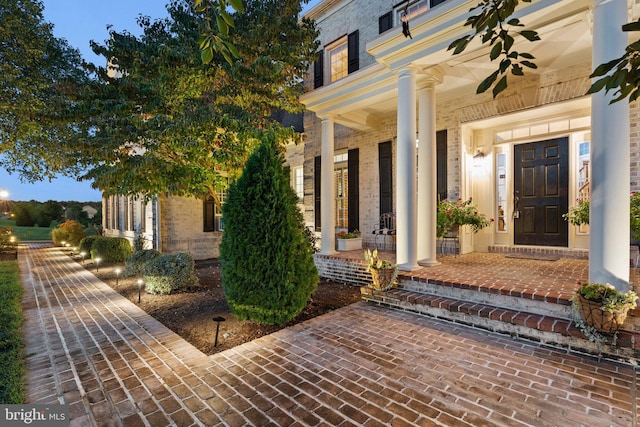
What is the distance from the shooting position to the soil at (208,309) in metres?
3.41

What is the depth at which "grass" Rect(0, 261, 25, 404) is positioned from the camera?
7.49 ft

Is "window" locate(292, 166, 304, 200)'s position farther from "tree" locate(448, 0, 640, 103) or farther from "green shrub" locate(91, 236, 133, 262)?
"tree" locate(448, 0, 640, 103)

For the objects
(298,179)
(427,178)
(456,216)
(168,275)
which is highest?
(298,179)

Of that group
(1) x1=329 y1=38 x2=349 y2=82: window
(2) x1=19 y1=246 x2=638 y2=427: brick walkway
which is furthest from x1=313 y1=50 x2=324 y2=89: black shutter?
(2) x1=19 y1=246 x2=638 y2=427: brick walkway

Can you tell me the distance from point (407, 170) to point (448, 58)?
1.70 meters

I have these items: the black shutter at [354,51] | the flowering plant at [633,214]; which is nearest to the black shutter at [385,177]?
the black shutter at [354,51]

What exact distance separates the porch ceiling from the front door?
1364mm

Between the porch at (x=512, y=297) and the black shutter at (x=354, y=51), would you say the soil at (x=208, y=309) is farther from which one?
the black shutter at (x=354, y=51)

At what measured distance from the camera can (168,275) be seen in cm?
529

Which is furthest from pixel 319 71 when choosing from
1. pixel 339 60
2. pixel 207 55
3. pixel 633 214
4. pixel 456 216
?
pixel 207 55

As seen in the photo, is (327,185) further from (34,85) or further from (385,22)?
(34,85)

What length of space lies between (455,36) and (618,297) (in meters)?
3.47

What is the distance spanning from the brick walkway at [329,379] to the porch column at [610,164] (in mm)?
967

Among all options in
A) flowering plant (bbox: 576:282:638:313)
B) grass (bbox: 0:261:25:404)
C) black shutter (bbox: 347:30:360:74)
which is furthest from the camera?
black shutter (bbox: 347:30:360:74)
